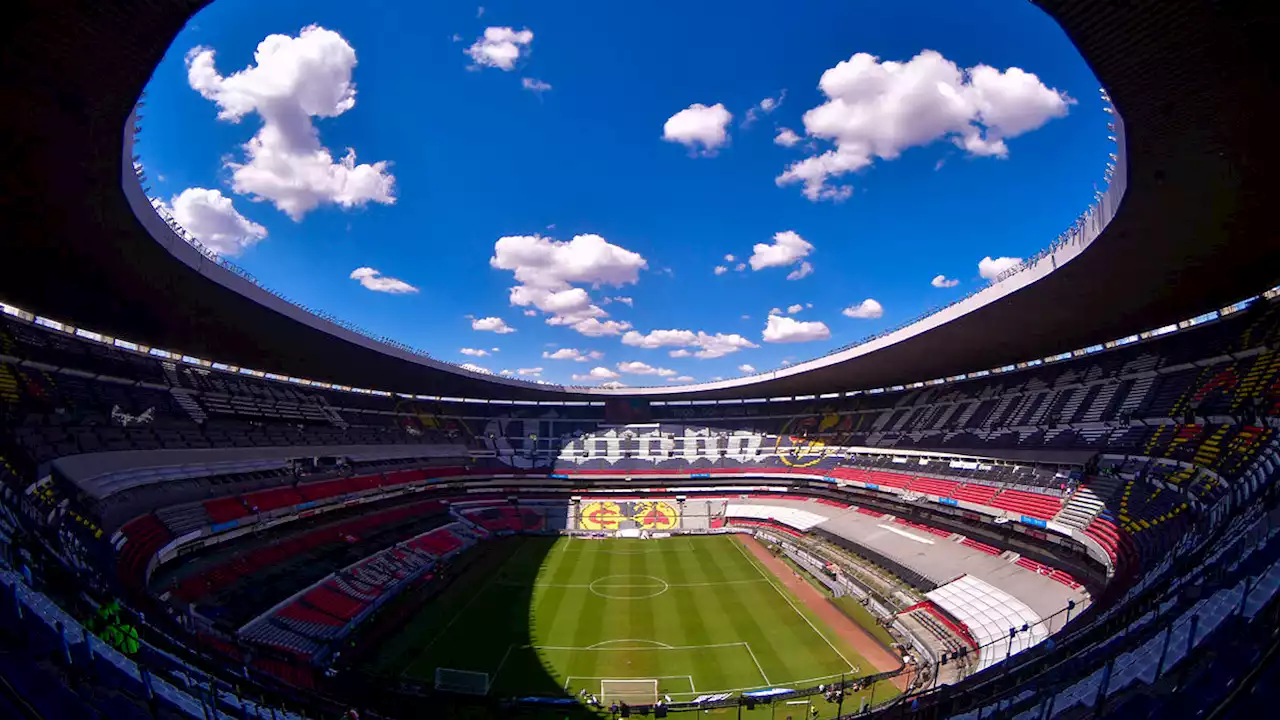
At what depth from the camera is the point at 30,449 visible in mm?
17125

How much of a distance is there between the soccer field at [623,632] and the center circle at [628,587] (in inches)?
2.1

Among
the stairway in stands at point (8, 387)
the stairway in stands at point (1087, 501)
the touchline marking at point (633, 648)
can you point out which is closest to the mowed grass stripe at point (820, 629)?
the touchline marking at point (633, 648)

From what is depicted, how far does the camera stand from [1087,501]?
21.7 m

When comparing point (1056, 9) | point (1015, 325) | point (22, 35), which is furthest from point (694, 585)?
point (22, 35)

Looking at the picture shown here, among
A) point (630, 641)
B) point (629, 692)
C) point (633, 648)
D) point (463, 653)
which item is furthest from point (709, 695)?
point (463, 653)

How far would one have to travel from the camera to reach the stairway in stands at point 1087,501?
20859mm

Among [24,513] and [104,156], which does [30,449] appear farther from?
[104,156]

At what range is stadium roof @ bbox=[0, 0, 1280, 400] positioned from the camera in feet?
27.7

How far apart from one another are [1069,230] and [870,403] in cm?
3189

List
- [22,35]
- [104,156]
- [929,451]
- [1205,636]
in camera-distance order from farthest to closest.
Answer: [929,451]
[104,156]
[22,35]
[1205,636]

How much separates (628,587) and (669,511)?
1547 cm

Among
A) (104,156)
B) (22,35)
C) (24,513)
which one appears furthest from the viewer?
(24,513)

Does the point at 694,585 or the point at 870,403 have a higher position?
the point at 870,403

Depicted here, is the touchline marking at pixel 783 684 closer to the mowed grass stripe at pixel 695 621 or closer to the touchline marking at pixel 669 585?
the mowed grass stripe at pixel 695 621
